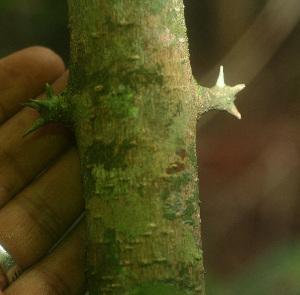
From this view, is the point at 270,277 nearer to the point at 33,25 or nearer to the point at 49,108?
the point at 49,108

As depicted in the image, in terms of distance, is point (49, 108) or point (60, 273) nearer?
point (49, 108)

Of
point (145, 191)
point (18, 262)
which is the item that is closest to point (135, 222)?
point (145, 191)

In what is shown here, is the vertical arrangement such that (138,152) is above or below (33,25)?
below

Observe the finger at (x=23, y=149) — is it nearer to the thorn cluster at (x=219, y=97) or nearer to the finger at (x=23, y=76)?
the finger at (x=23, y=76)

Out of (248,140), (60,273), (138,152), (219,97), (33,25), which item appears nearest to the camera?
(138,152)

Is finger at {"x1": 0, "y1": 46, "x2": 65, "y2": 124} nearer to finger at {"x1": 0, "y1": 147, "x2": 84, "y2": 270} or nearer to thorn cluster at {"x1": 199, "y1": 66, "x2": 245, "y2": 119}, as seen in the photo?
finger at {"x1": 0, "y1": 147, "x2": 84, "y2": 270}

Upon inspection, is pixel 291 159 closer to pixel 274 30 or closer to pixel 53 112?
pixel 274 30

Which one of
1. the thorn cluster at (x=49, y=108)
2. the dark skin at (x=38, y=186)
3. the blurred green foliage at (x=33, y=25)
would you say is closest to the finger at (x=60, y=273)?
the dark skin at (x=38, y=186)

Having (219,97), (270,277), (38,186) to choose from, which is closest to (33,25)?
(38,186)
